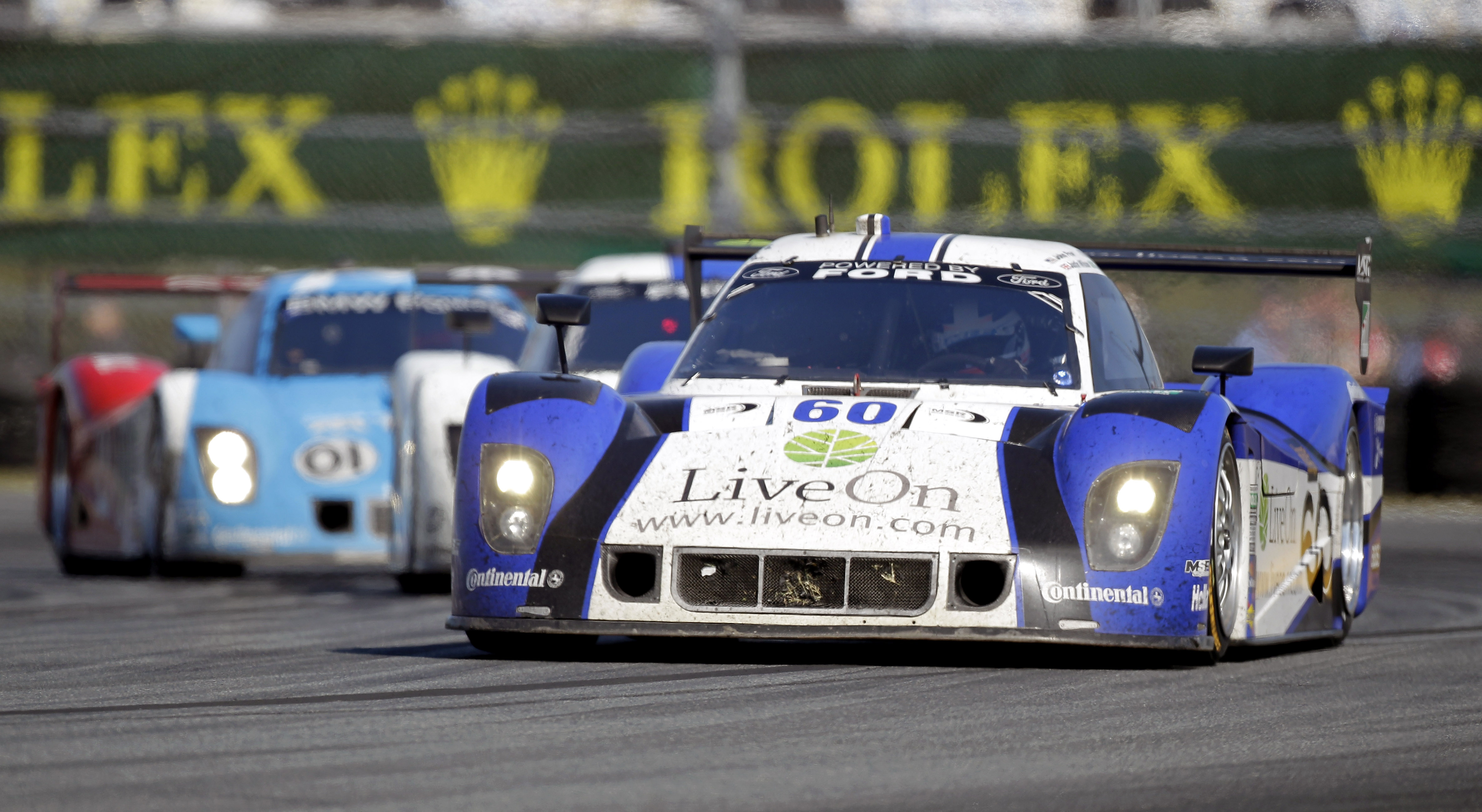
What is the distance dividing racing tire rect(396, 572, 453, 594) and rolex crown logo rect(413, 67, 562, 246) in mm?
8393

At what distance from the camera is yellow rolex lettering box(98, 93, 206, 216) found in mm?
17906

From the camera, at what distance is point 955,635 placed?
5.84 metres

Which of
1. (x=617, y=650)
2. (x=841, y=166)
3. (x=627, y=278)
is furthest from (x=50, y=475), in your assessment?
(x=841, y=166)

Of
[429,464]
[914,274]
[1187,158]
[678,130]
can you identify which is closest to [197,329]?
[429,464]

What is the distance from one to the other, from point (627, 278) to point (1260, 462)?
4.71 meters

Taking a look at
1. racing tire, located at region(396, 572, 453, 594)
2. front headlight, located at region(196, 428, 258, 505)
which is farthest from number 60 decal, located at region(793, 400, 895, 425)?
front headlight, located at region(196, 428, 258, 505)

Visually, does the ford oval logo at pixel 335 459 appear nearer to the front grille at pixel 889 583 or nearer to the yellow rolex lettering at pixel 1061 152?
the front grille at pixel 889 583

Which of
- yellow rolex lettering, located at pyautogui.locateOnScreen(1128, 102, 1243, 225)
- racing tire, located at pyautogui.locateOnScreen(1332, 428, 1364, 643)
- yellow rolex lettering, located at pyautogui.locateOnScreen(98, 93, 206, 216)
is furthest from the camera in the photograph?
yellow rolex lettering, located at pyautogui.locateOnScreen(98, 93, 206, 216)

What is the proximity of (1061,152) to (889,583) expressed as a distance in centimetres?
1196

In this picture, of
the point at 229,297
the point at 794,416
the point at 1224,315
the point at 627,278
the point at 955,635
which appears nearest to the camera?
the point at 955,635

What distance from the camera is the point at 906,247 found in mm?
7562

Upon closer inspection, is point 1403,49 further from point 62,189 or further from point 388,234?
point 62,189

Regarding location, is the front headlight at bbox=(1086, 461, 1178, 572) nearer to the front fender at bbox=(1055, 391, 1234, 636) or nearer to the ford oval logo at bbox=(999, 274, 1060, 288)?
the front fender at bbox=(1055, 391, 1234, 636)

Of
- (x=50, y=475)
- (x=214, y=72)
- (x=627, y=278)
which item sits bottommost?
(x=50, y=475)
